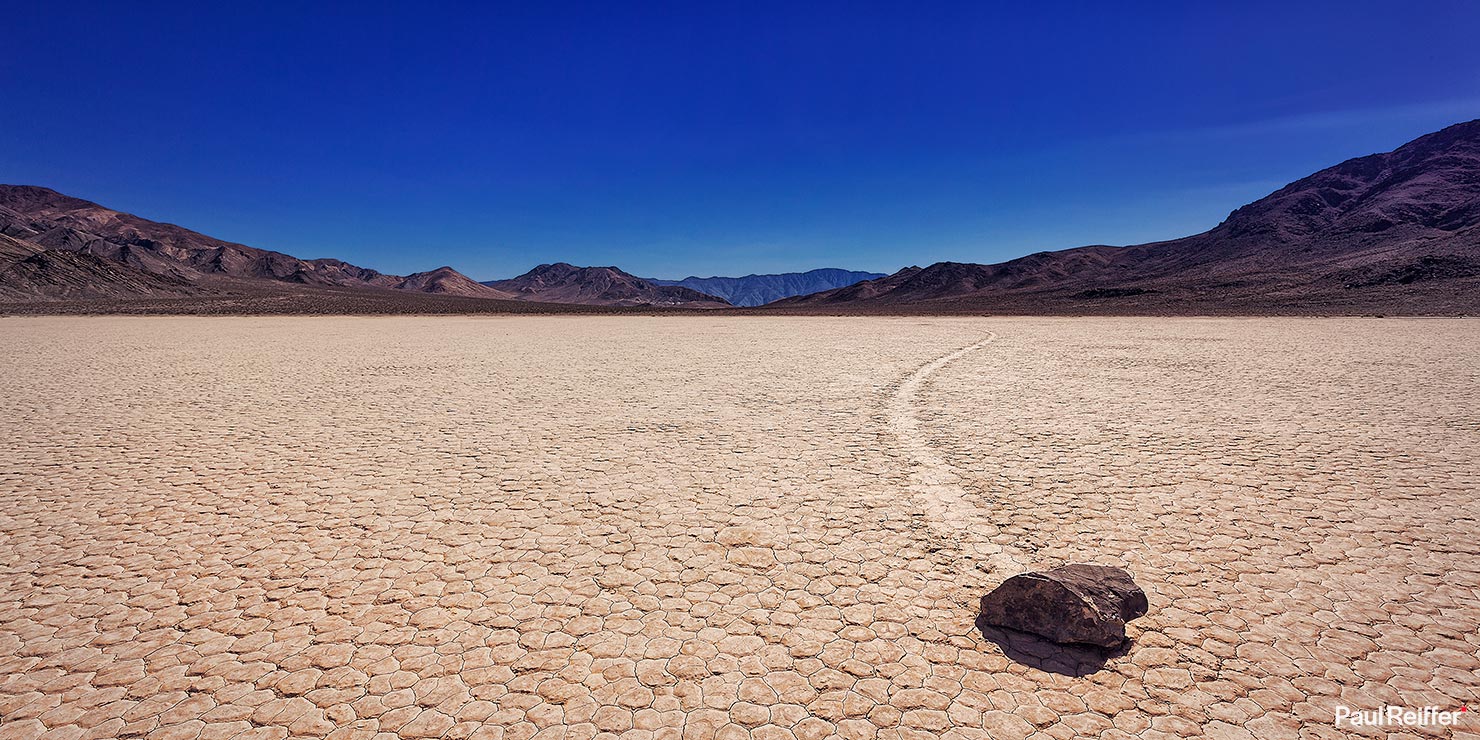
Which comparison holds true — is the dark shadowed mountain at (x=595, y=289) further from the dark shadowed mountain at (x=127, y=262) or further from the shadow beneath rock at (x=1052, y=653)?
the shadow beneath rock at (x=1052, y=653)

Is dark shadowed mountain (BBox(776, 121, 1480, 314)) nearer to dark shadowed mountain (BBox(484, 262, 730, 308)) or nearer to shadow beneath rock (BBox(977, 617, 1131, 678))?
shadow beneath rock (BBox(977, 617, 1131, 678))

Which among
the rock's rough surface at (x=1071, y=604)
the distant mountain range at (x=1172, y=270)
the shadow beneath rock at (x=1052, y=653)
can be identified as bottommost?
the shadow beneath rock at (x=1052, y=653)

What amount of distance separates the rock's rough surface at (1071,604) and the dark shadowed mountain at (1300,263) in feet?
146

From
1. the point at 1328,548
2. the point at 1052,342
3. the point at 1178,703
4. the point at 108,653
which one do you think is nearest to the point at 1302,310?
the point at 1052,342

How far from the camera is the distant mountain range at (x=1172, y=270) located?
1645 inches

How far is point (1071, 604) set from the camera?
2.71 m

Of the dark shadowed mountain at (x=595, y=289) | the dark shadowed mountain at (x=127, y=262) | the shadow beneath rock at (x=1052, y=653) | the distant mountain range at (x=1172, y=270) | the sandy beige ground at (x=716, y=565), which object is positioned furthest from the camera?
the dark shadowed mountain at (x=595, y=289)

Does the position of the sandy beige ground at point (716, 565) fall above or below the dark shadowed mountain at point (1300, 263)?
below

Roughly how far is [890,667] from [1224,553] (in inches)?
98.9

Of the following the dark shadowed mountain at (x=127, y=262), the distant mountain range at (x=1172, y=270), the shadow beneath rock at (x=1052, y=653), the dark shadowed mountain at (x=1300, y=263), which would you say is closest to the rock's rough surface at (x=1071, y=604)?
the shadow beneath rock at (x=1052, y=653)

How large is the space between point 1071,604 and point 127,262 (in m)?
140

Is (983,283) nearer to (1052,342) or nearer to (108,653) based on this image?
(1052,342)

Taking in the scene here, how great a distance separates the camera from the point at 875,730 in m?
2.26

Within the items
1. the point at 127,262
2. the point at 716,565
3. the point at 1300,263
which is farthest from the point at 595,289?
the point at 716,565
